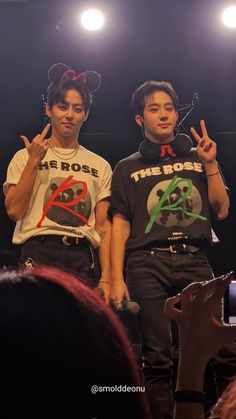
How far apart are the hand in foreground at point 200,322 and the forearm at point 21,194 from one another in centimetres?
164

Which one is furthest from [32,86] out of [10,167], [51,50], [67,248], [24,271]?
[24,271]

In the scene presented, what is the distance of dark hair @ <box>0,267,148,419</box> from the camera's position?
0.67 meters

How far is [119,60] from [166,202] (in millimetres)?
670

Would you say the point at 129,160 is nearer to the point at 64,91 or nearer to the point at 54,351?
the point at 64,91

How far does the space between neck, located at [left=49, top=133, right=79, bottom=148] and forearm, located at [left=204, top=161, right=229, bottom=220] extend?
1.83 feet

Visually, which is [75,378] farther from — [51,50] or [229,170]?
[51,50]

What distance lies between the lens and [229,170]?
268cm

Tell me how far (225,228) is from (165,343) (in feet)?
1.75

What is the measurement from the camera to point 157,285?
2520 millimetres

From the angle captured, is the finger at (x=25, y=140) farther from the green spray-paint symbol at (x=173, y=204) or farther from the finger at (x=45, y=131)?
the green spray-paint symbol at (x=173, y=204)

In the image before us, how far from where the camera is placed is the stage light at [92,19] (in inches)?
111

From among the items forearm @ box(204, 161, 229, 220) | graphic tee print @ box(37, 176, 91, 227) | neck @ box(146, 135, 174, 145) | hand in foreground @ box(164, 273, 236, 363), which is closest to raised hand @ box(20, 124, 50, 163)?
graphic tee print @ box(37, 176, 91, 227)

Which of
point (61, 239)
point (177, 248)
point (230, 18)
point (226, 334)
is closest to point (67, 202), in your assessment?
point (61, 239)

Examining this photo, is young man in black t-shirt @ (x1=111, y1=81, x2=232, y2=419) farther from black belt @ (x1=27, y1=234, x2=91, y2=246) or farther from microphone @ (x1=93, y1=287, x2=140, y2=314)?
black belt @ (x1=27, y1=234, x2=91, y2=246)
